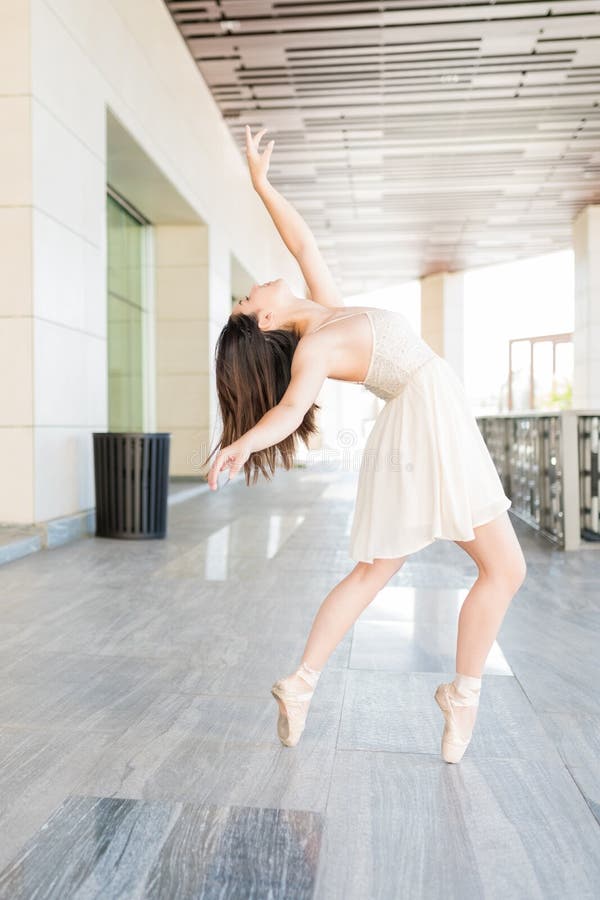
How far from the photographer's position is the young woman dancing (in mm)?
→ 1894

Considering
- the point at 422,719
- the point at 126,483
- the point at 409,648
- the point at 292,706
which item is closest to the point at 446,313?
the point at 126,483

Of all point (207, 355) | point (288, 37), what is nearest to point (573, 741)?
point (288, 37)

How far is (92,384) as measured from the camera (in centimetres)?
604

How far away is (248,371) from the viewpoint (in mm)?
1943

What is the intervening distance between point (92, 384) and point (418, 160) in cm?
818

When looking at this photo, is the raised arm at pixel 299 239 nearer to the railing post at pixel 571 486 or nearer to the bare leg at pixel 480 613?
the bare leg at pixel 480 613

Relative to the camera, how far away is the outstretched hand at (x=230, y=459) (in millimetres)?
1591

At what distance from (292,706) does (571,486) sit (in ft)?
12.0

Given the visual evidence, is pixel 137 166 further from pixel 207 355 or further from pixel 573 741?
pixel 573 741

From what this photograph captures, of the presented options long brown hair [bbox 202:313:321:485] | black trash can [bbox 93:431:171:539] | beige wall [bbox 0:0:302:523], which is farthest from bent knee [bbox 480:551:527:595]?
black trash can [bbox 93:431:171:539]

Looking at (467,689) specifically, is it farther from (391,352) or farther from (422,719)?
(391,352)

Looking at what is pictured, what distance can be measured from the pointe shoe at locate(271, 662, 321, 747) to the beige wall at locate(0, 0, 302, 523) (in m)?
3.45

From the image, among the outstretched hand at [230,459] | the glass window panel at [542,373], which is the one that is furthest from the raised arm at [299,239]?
the glass window panel at [542,373]

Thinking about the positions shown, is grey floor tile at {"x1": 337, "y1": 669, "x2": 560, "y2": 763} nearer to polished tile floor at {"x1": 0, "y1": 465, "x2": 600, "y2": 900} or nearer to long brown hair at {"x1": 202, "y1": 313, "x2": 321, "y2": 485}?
polished tile floor at {"x1": 0, "y1": 465, "x2": 600, "y2": 900}
